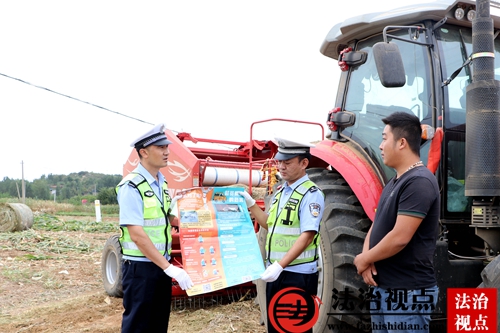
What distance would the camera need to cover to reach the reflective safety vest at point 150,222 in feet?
10.1

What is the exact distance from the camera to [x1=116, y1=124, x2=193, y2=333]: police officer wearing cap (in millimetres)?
2977

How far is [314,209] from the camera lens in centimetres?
316

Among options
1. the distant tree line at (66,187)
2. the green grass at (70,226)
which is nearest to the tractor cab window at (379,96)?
the green grass at (70,226)

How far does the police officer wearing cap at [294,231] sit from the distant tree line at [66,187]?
3587 cm

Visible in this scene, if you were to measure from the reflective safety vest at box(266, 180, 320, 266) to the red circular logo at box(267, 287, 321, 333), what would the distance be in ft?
0.67

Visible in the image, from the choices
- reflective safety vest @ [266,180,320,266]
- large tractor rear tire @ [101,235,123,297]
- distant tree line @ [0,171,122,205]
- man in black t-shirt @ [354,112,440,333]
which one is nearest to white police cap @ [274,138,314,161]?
reflective safety vest @ [266,180,320,266]

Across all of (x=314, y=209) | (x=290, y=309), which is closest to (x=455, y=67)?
(x=314, y=209)

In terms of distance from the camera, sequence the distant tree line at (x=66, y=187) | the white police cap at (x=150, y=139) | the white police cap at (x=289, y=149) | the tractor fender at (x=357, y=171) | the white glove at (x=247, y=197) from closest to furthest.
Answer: the white police cap at (x=150, y=139) < the white police cap at (x=289, y=149) < the white glove at (x=247, y=197) < the tractor fender at (x=357, y=171) < the distant tree line at (x=66, y=187)

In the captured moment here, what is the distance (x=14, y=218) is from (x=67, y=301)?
10.0m

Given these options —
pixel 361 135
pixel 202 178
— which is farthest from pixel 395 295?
pixel 202 178

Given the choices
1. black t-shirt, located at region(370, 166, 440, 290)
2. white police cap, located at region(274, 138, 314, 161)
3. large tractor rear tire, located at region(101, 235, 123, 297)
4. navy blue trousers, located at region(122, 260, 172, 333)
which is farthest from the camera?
large tractor rear tire, located at region(101, 235, 123, 297)

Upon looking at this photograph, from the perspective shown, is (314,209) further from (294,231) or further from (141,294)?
(141,294)

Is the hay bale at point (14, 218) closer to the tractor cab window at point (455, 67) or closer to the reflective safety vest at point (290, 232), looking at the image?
the reflective safety vest at point (290, 232)

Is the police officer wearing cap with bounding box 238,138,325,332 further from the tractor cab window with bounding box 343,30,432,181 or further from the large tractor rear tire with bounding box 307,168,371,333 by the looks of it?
the tractor cab window with bounding box 343,30,432,181
